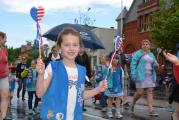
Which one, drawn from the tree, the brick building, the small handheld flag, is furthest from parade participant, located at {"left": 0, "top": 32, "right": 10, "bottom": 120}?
the brick building

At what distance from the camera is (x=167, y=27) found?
96.9 feet

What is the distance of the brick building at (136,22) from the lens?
146 ft

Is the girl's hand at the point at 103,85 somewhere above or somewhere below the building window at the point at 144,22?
below

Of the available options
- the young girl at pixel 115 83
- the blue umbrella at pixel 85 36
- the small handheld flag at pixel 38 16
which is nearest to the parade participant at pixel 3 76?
the blue umbrella at pixel 85 36

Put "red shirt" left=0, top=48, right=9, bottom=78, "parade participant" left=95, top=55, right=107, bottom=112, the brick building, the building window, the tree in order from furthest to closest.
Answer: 1. the building window
2. the brick building
3. the tree
4. "parade participant" left=95, top=55, right=107, bottom=112
5. "red shirt" left=0, top=48, right=9, bottom=78

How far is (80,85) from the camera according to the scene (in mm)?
4734

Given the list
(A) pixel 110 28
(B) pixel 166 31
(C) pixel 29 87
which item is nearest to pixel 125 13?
(A) pixel 110 28

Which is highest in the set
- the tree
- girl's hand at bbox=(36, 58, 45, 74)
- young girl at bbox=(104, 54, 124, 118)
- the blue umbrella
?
the tree

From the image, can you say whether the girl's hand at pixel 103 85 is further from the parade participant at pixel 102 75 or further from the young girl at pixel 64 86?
the parade participant at pixel 102 75

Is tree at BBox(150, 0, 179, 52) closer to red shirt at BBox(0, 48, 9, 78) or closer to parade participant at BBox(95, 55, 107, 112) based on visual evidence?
parade participant at BBox(95, 55, 107, 112)

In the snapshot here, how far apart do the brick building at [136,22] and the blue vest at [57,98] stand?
38.6 meters

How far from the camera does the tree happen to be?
2914 cm

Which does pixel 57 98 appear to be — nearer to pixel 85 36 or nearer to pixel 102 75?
Answer: pixel 85 36

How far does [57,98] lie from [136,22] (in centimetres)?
4360
